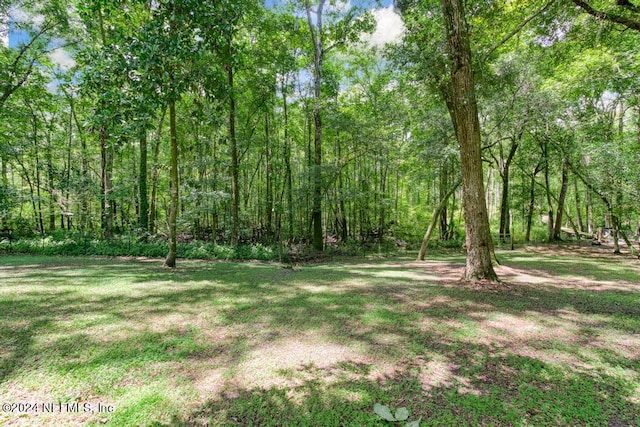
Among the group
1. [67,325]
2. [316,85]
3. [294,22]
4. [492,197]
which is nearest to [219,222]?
[316,85]

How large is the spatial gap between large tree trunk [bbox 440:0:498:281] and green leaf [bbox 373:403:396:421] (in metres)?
3.96

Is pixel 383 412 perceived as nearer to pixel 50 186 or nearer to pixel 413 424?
pixel 413 424

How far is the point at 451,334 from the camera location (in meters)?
2.98

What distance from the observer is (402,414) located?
180cm

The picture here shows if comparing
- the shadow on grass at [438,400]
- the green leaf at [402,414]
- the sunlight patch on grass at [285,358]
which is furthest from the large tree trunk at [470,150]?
the green leaf at [402,414]

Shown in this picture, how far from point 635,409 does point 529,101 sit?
30.3ft

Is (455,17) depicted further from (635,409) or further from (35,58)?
(35,58)

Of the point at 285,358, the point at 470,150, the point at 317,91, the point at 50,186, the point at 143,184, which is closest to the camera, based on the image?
the point at 285,358

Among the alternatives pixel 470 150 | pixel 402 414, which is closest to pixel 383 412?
pixel 402 414

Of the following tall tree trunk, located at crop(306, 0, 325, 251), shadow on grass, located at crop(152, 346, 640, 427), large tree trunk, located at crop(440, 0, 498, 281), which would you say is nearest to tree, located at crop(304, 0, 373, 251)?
tall tree trunk, located at crop(306, 0, 325, 251)

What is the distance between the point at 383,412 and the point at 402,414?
13 cm

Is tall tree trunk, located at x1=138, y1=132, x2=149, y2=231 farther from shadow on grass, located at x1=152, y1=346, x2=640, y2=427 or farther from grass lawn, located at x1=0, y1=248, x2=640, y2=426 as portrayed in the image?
shadow on grass, located at x1=152, y1=346, x2=640, y2=427

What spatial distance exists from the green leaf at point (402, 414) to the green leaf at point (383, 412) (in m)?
0.04

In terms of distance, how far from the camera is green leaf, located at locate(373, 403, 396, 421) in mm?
1780
